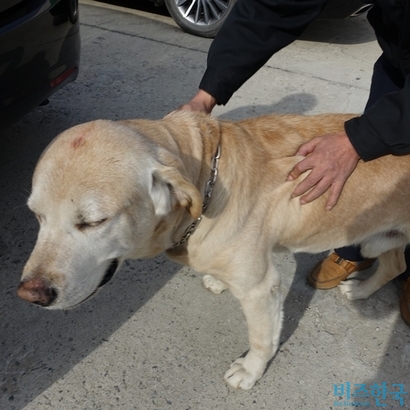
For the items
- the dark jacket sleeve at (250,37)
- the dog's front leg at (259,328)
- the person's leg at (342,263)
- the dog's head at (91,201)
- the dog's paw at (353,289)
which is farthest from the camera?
the dog's paw at (353,289)

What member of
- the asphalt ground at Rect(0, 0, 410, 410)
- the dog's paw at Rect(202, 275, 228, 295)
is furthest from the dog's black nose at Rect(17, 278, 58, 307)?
the dog's paw at Rect(202, 275, 228, 295)

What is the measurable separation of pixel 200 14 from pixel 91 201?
4799 mm

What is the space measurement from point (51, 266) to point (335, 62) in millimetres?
4801

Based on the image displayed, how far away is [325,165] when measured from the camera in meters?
2.20

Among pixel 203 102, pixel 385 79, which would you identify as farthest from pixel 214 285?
pixel 385 79

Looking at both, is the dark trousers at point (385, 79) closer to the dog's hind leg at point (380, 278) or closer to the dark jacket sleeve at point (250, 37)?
the dark jacket sleeve at point (250, 37)

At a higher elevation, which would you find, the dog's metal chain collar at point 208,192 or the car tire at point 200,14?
the dog's metal chain collar at point 208,192

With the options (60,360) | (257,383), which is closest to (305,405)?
(257,383)

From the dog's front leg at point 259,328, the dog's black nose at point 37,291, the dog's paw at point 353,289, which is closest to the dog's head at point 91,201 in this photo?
the dog's black nose at point 37,291

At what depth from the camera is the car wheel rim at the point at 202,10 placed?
5.74 m

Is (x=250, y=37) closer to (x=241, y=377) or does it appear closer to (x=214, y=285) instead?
(x=214, y=285)

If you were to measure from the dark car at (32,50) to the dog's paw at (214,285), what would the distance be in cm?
158

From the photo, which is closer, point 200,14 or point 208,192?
point 208,192

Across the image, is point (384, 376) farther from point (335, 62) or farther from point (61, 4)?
point (335, 62)
